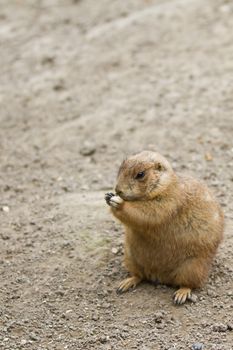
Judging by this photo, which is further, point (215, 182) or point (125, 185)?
point (215, 182)

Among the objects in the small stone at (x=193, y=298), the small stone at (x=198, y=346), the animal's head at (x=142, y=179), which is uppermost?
the animal's head at (x=142, y=179)

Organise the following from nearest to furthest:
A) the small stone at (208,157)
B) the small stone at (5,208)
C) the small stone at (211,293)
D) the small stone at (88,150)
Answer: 1. the small stone at (211,293)
2. the small stone at (5,208)
3. the small stone at (208,157)
4. the small stone at (88,150)

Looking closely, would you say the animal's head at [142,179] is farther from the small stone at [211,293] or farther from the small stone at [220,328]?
the small stone at [220,328]

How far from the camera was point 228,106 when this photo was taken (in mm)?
8180

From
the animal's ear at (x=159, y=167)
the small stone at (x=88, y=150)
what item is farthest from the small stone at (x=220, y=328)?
the small stone at (x=88, y=150)

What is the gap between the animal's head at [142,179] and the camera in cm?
532

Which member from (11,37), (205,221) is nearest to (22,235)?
(205,221)

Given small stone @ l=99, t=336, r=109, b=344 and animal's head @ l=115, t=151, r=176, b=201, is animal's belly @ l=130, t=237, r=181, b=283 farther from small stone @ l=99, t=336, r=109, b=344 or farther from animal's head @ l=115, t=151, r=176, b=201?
small stone @ l=99, t=336, r=109, b=344

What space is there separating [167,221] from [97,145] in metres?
2.69

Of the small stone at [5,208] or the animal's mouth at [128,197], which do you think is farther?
the small stone at [5,208]

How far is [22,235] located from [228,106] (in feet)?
9.69

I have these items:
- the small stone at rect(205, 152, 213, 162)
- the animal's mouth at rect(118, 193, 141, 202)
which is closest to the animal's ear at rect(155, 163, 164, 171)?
the animal's mouth at rect(118, 193, 141, 202)

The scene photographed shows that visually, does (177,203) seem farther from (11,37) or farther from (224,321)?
(11,37)

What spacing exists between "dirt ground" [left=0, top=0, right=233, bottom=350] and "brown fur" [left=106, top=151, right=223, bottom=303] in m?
0.20
